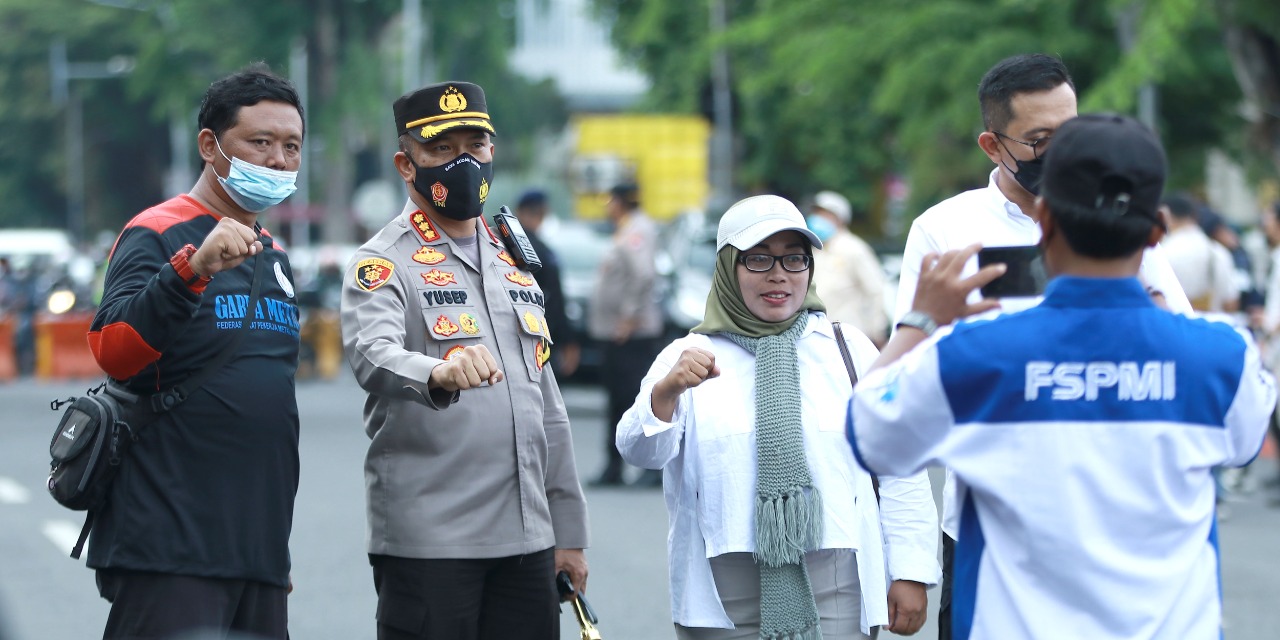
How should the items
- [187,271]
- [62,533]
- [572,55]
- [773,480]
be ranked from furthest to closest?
1. [572,55]
2. [62,533]
3. [773,480]
4. [187,271]

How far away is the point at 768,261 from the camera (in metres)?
4.09

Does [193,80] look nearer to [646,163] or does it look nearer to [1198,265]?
[646,163]

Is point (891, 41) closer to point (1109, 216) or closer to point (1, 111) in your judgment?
point (1109, 216)

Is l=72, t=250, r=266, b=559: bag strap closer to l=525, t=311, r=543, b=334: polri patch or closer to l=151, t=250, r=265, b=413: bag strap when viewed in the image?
l=151, t=250, r=265, b=413: bag strap

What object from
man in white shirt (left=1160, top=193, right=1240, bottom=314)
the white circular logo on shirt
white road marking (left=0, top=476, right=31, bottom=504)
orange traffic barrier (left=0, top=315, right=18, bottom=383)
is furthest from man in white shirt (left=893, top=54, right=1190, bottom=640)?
orange traffic barrier (left=0, top=315, right=18, bottom=383)

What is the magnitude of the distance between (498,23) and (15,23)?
2736 centimetres

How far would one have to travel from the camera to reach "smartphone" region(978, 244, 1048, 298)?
2.98 metres

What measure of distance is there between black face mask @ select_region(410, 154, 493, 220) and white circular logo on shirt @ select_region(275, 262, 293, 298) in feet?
1.37

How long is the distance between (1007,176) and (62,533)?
7.84 metres

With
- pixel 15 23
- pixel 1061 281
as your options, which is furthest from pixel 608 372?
pixel 15 23

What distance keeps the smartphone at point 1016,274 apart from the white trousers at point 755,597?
3.95 ft

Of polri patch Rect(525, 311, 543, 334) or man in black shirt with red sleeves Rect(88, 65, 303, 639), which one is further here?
polri patch Rect(525, 311, 543, 334)

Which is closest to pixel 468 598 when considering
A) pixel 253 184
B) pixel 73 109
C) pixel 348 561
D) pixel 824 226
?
pixel 253 184

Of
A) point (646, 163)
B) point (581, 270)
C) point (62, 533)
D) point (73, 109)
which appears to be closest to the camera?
point (62, 533)
